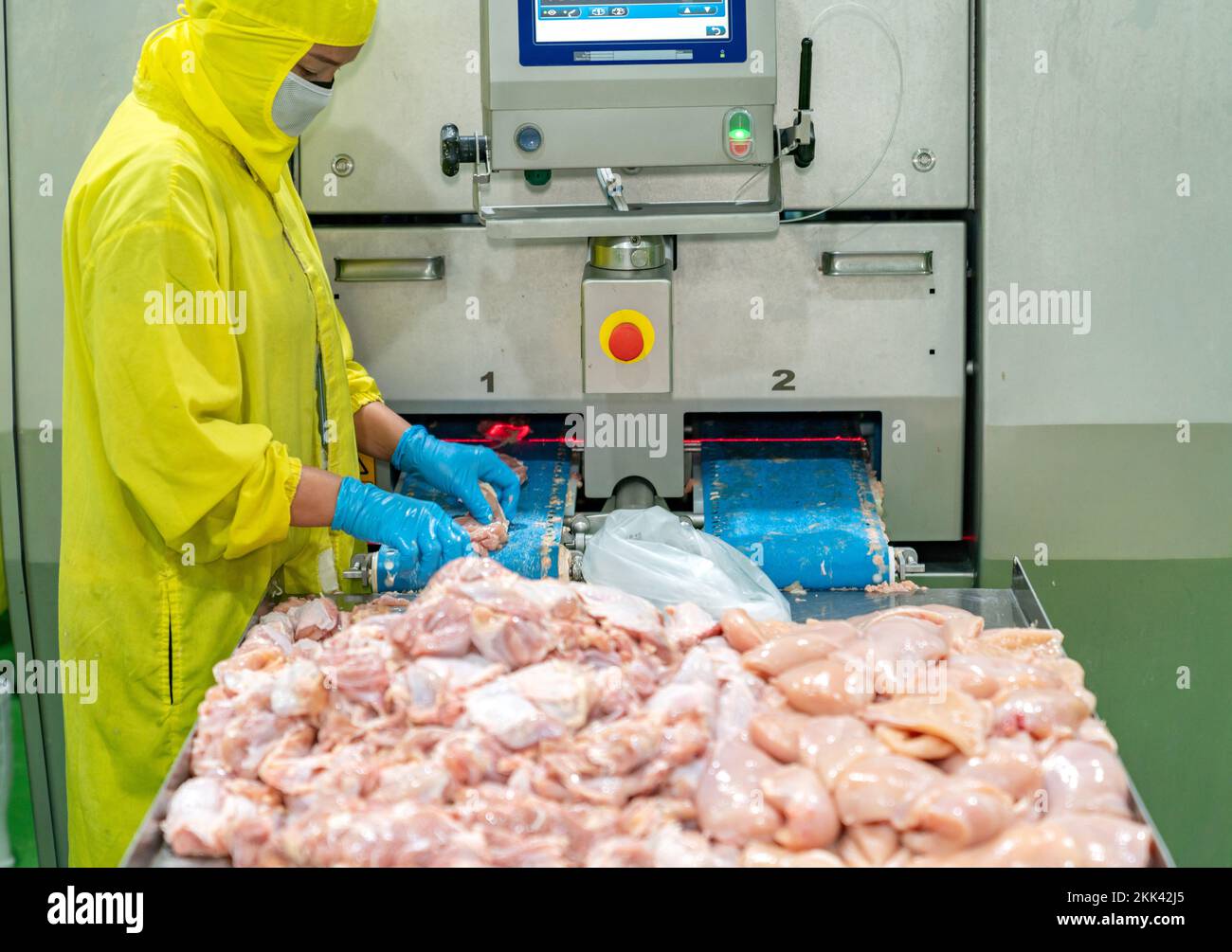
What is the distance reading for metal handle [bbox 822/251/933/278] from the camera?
8.25ft

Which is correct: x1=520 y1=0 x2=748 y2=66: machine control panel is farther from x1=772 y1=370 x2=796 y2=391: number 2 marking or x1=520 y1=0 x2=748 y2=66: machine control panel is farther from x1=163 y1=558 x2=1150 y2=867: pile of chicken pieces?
x1=163 y1=558 x2=1150 y2=867: pile of chicken pieces

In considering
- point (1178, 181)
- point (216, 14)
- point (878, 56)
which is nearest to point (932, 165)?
point (878, 56)

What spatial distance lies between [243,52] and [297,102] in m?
0.13

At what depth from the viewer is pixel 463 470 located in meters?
2.43

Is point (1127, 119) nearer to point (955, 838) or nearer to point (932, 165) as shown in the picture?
point (932, 165)

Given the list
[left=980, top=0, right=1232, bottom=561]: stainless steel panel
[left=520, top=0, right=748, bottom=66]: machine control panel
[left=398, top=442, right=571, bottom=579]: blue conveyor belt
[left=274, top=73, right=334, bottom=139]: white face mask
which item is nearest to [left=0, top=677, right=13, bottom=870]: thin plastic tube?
[left=398, top=442, right=571, bottom=579]: blue conveyor belt

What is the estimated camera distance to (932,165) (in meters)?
2.49

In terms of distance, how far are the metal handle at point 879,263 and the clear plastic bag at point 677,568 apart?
600 mm

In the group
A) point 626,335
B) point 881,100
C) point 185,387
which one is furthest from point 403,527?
point 881,100

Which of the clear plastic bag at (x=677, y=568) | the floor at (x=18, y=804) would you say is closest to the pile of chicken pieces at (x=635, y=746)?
the clear plastic bag at (x=677, y=568)

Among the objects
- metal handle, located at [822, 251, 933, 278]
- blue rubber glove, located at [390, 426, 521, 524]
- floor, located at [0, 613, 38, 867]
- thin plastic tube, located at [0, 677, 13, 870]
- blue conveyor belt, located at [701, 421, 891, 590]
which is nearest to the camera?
blue conveyor belt, located at [701, 421, 891, 590]

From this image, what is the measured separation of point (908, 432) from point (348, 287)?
1.12 meters

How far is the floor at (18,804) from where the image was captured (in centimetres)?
313

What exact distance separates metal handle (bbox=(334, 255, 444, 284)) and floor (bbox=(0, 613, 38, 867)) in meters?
1.32
